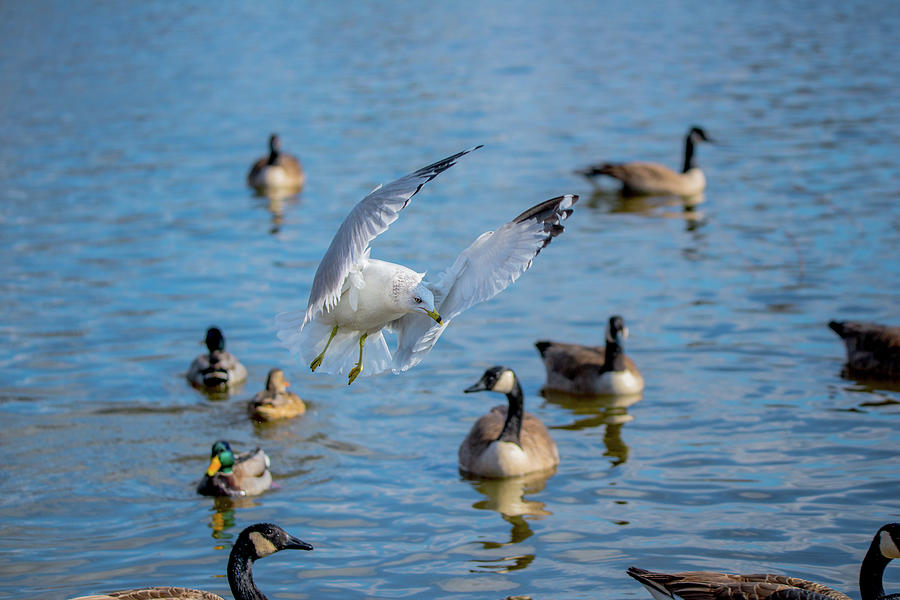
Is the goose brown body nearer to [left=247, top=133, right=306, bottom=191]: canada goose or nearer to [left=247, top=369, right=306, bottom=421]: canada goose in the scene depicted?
[left=247, top=369, right=306, bottom=421]: canada goose

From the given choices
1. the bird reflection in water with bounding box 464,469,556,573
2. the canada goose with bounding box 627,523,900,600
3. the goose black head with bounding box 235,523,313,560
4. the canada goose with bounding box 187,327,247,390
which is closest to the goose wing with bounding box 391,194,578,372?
the goose black head with bounding box 235,523,313,560

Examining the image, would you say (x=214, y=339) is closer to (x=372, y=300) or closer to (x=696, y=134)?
(x=372, y=300)

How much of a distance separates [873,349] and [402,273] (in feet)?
25.4

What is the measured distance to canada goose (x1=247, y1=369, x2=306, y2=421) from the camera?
12.8 m

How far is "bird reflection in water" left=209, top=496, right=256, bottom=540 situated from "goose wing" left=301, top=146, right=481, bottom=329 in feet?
12.0

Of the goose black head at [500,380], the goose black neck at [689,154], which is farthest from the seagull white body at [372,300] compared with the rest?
the goose black neck at [689,154]

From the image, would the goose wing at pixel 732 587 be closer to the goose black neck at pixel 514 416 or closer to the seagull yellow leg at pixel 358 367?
the seagull yellow leg at pixel 358 367

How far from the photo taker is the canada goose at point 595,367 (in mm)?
13148

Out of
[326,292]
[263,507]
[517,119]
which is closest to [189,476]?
[263,507]

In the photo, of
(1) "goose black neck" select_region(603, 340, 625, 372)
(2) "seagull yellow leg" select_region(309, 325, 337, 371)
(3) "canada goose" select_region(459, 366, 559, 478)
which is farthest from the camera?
(1) "goose black neck" select_region(603, 340, 625, 372)

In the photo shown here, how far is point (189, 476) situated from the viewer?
458 inches

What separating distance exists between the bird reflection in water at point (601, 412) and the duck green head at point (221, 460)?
3624 millimetres

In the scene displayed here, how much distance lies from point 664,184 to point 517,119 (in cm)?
800

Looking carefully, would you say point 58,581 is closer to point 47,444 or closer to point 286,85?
point 47,444
